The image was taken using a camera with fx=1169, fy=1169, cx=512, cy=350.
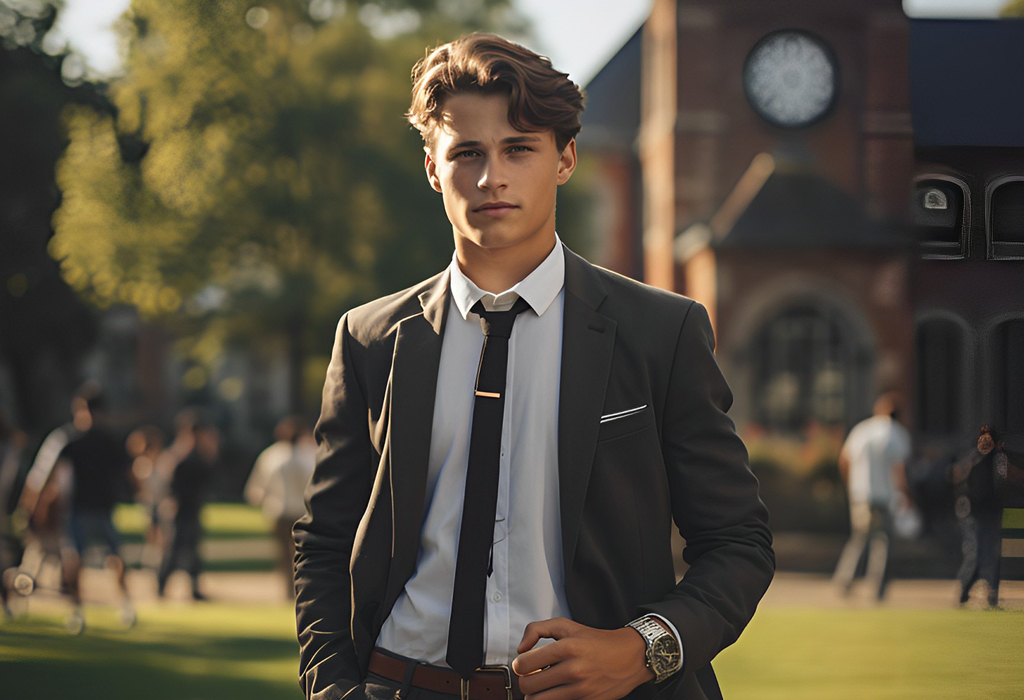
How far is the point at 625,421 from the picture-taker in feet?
6.42

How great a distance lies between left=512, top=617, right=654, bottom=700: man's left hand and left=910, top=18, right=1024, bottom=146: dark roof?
4.99 ft

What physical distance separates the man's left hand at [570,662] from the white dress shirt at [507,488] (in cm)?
14

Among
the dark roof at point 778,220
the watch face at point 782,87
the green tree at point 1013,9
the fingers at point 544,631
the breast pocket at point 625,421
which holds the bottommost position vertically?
the fingers at point 544,631

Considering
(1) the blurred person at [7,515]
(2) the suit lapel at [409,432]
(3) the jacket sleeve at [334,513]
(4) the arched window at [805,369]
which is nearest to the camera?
(2) the suit lapel at [409,432]

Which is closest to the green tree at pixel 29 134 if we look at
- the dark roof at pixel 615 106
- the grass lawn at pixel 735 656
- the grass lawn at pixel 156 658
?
the grass lawn at pixel 156 658

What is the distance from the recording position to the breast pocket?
6.39ft

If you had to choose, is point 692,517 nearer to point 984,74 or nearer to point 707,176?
point 984,74

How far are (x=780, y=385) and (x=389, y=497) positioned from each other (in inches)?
729

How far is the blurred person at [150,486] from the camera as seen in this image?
565 inches

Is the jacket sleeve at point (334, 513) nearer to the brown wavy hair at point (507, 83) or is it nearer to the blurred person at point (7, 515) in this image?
the brown wavy hair at point (507, 83)

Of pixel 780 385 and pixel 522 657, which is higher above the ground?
pixel 780 385

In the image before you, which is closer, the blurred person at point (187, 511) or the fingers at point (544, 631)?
the fingers at point (544, 631)

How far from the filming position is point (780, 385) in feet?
65.4

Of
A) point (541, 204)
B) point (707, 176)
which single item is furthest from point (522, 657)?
point (707, 176)
